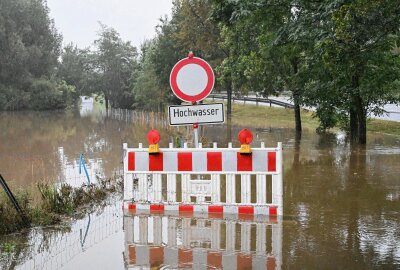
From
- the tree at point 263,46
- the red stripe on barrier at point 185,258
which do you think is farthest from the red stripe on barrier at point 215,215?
the tree at point 263,46

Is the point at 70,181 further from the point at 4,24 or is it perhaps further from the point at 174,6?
the point at 4,24

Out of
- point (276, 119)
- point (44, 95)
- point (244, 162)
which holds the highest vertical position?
point (44, 95)

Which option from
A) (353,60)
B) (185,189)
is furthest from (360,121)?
(185,189)

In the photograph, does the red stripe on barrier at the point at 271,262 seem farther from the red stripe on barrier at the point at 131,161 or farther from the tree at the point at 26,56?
the tree at the point at 26,56

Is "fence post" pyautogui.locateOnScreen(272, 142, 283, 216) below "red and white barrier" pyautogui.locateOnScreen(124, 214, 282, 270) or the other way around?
the other way around

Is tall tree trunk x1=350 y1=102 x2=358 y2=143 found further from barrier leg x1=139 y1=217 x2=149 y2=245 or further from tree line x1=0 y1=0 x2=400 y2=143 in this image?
barrier leg x1=139 y1=217 x2=149 y2=245

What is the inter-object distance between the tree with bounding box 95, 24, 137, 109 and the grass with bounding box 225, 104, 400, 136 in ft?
104

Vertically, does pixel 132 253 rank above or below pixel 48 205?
below

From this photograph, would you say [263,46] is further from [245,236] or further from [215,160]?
[245,236]

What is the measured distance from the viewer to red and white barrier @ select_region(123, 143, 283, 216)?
303 inches

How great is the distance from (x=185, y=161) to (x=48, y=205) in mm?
2252

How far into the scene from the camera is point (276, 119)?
4309cm

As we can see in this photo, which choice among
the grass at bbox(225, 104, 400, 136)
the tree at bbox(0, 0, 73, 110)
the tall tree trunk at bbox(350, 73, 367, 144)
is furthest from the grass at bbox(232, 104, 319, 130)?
the tree at bbox(0, 0, 73, 110)

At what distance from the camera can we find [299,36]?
43.7ft
